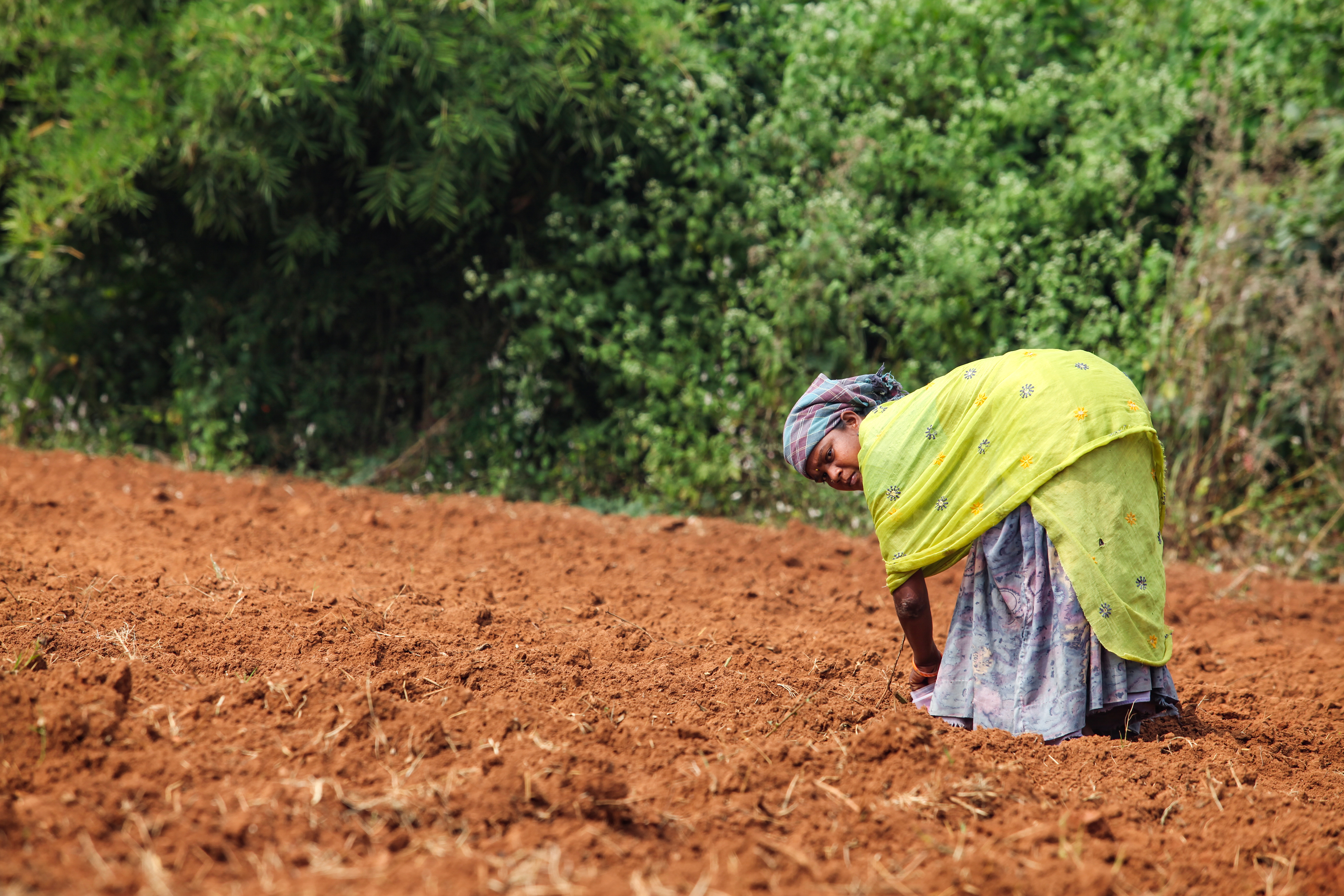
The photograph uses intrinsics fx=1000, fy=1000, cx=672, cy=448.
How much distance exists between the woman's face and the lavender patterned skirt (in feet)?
1.32

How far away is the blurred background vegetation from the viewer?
5367mm

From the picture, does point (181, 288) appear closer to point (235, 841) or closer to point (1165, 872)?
point (235, 841)

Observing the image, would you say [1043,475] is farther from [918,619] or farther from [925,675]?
[925,675]

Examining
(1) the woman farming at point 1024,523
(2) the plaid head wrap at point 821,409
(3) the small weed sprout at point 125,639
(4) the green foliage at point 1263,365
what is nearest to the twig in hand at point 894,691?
(1) the woman farming at point 1024,523

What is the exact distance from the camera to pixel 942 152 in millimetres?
5840

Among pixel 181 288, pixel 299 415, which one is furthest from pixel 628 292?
pixel 181 288

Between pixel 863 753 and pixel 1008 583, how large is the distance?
0.79 metres

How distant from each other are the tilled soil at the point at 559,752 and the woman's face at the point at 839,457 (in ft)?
2.06

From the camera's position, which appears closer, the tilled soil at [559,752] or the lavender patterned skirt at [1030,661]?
the tilled soil at [559,752]

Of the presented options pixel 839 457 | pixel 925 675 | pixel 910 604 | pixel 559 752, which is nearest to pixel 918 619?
pixel 910 604

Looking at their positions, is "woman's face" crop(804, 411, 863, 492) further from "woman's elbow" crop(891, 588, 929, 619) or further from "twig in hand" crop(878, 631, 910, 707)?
"twig in hand" crop(878, 631, 910, 707)

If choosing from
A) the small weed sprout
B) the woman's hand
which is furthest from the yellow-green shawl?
the small weed sprout

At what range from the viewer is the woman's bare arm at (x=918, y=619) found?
275 centimetres

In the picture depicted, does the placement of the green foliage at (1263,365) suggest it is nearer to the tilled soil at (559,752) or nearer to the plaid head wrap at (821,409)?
the tilled soil at (559,752)
